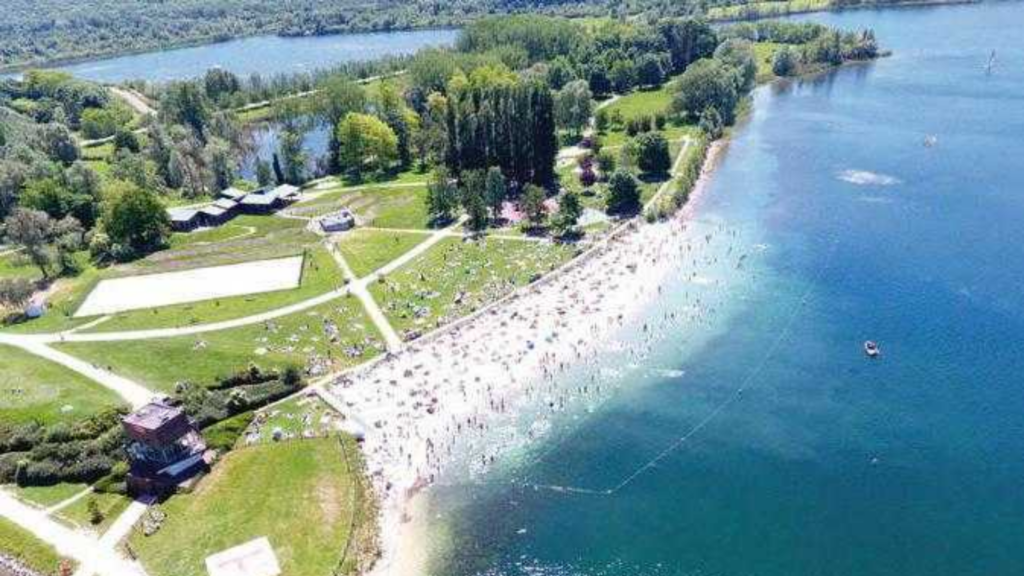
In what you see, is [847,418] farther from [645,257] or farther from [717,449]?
[645,257]

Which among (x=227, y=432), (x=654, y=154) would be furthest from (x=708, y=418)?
(x=654, y=154)

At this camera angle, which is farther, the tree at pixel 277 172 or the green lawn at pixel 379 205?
the tree at pixel 277 172

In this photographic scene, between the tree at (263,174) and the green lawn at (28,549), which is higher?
the tree at (263,174)

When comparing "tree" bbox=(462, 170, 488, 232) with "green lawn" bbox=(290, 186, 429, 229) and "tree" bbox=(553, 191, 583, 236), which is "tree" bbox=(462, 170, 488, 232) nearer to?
"green lawn" bbox=(290, 186, 429, 229)

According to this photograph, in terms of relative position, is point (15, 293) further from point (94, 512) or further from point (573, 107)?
point (573, 107)

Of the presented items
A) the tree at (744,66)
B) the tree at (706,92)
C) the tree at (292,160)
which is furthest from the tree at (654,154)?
the tree at (292,160)

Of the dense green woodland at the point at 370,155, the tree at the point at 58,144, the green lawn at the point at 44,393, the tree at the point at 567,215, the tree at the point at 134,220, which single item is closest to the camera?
the green lawn at the point at 44,393

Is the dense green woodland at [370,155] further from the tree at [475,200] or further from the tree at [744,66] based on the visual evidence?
the tree at [744,66]
